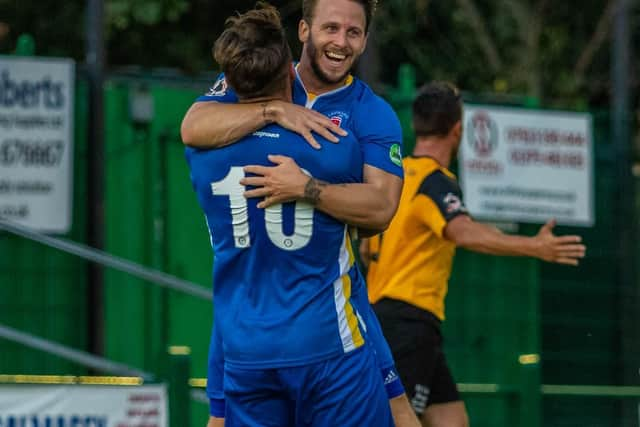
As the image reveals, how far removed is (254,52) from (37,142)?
6.05 m

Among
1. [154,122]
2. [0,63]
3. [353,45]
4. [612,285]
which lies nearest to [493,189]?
[612,285]

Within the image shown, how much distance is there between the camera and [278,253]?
4.65 metres

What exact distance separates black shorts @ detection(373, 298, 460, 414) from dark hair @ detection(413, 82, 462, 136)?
2.87 feet

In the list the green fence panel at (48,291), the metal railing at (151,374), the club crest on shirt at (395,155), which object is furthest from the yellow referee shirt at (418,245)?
the green fence panel at (48,291)

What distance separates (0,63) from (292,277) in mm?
6135

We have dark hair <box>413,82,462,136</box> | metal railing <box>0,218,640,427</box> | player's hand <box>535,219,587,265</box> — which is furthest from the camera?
metal railing <box>0,218,640,427</box>

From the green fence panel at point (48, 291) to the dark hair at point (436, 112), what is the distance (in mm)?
4052

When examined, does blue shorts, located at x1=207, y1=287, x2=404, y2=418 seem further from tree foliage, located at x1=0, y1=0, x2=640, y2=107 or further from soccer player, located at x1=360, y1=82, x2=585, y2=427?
tree foliage, located at x1=0, y1=0, x2=640, y2=107

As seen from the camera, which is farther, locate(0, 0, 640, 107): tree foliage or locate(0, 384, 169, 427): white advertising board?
locate(0, 0, 640, 107): tree foliage

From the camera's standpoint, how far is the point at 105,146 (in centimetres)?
1080

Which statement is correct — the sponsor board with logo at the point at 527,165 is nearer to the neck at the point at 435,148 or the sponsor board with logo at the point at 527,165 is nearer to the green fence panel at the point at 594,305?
the green fence panel at the point at 594,305

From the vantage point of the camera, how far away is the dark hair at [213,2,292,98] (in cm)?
458

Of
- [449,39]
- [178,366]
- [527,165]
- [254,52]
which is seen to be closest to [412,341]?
[178,366]

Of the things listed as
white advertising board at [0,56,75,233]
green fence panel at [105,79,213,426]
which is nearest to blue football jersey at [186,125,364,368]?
white advertising board at [0,56,75,233]
